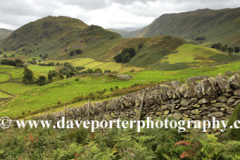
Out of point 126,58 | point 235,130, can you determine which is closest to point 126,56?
point 126,58

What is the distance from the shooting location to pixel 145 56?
85.0 m

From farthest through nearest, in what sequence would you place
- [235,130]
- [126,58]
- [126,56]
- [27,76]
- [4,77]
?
[126,56], [126,58], [4,77], [27,76], [235,130]

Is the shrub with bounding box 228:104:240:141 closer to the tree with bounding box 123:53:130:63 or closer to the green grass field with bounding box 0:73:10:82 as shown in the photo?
the tree with bounding box 123:53:130:63

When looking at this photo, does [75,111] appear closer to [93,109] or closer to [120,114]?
[93,109]

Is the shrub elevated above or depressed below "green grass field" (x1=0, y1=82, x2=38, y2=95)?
above

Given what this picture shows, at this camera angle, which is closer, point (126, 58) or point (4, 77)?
point (4, 77)

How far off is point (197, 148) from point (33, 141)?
21.6 ft

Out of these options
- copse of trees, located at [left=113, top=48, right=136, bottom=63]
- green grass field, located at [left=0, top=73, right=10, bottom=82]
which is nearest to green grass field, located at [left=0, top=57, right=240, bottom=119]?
green grass field, located at [left=0, top=73, right=10, bottom=82]

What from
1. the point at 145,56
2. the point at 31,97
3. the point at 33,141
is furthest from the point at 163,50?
the point at 33,141

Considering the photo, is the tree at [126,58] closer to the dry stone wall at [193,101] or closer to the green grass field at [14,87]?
the green grass field at [14,87]

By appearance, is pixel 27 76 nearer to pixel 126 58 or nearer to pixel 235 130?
pixel 126 58

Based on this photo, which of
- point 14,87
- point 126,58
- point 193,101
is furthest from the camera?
point 126,58

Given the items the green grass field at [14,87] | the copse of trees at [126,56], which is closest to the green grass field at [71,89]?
the green grass field at [14,87]

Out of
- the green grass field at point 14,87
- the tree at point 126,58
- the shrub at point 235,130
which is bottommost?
the green grass field at point 14,87
